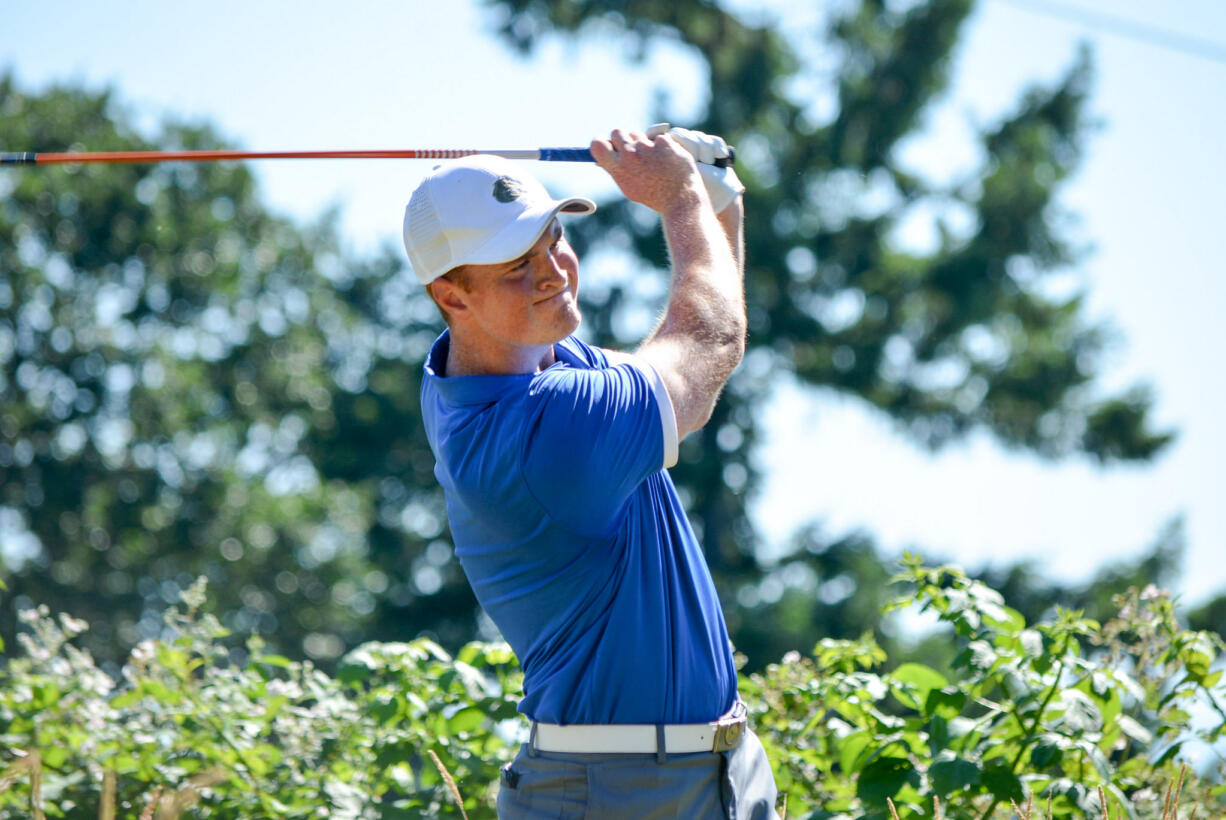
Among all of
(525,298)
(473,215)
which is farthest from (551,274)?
(473,215)

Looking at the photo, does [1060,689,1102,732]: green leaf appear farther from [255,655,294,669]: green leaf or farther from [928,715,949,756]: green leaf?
[255,655,294,669]: green leaf

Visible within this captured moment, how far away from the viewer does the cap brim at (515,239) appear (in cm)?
270

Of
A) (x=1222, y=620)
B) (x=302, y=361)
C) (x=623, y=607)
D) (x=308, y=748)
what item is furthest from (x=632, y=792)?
(x=302, y=361)

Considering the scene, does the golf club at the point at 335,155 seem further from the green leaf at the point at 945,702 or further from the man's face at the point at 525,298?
the green leaf at the point at 945,702

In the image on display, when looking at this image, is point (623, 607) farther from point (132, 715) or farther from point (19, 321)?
point (19, 321)

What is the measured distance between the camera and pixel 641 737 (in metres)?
2.55

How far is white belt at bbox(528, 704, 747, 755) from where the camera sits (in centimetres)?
255

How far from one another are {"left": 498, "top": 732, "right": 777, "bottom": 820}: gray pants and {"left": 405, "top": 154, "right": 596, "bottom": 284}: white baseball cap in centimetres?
94

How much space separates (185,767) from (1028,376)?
54.4 feet

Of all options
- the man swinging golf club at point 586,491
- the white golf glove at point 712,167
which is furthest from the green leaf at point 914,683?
the white golf glove at point 712,167

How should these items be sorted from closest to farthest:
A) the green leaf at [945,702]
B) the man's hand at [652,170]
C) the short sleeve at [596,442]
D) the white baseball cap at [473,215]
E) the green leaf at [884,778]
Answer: the short sleeve at [596,442], the white baseball cap at [473,215], the man's hand at [652,170], the green leaf at [884,778], the green leaf at [945,702]

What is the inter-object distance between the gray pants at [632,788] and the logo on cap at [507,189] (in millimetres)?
1045

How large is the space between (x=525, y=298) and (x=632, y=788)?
923 mm

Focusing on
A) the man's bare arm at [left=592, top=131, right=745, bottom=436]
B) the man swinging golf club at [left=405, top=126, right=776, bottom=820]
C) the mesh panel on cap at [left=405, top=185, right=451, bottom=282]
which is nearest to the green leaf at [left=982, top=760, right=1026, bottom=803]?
the man swinging golf club at [left=405, top=126, right=776, bottom=820]
